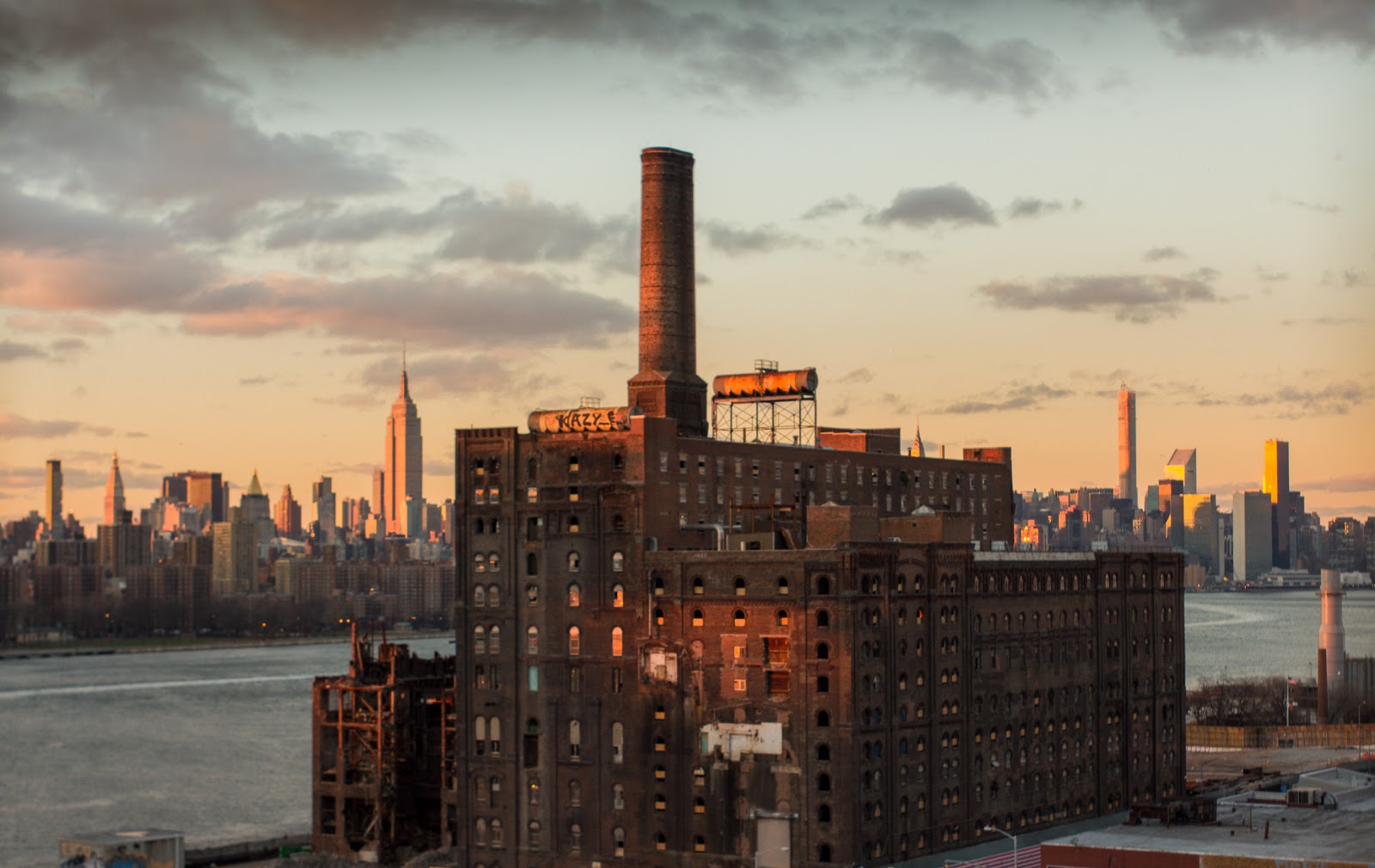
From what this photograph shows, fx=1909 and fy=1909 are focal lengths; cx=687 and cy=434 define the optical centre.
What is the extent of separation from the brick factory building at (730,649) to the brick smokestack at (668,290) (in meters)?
0.17

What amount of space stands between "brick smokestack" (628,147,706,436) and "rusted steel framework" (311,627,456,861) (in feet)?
75.7

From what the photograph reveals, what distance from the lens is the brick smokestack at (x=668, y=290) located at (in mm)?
112875

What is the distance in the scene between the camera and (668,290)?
113m

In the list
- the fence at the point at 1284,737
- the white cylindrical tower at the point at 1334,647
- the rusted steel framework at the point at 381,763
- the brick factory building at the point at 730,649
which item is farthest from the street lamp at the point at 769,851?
the white cylindrical tower at the point at 1334,647

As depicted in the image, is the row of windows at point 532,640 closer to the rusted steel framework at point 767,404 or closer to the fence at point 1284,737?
the rusted steel framework at point 767,404

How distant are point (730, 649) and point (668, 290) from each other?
990 inches

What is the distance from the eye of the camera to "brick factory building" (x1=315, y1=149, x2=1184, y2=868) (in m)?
96.1

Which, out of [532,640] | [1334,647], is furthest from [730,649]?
[1334,647]

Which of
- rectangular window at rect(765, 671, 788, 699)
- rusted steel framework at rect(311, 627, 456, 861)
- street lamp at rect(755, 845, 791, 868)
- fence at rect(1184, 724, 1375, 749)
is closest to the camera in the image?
street lamp at rect(755, 845, 791, 868)

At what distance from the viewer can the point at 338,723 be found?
118188 millimetres

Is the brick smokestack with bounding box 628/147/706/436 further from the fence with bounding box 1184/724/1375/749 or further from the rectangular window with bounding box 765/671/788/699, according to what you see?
the fence with bounding box 1184/724/1375/749

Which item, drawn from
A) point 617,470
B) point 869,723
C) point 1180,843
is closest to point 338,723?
point 617,470

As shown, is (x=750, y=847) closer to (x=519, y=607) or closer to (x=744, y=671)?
(x=744, y=671)

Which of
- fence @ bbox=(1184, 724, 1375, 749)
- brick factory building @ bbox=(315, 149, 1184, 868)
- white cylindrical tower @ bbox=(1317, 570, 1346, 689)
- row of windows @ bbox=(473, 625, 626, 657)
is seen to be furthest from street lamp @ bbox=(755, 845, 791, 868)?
white cylindrical tower @ bbox=(1317, 570, 1346, 689)
